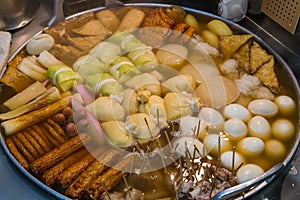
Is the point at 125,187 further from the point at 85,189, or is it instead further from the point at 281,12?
the point at 281,12

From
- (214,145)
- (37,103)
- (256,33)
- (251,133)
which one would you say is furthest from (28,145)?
(256,33)

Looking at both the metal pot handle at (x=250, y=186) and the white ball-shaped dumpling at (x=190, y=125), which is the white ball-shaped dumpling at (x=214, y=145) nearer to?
the white ball-shaped dumpling at (x=190, y=125)

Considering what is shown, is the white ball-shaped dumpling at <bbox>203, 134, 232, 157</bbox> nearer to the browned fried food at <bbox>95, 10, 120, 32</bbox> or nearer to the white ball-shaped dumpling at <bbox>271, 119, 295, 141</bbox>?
the white ball-shaped dumpling at <bbox>271, 119, 295, 141</bbox>

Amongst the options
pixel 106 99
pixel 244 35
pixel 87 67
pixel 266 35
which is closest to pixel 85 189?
pixel 106 99

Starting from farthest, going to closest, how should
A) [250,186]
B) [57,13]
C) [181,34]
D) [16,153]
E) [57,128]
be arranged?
[57,13] < [181,34] < [57,128] < [16,153] < [250,186]

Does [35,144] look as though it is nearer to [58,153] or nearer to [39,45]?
[58,153]

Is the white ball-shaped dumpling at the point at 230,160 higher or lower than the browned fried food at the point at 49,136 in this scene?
lower

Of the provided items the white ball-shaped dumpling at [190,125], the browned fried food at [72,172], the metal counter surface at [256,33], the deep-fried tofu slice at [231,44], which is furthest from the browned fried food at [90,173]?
the deep-fried tofu slice at [231,44]
